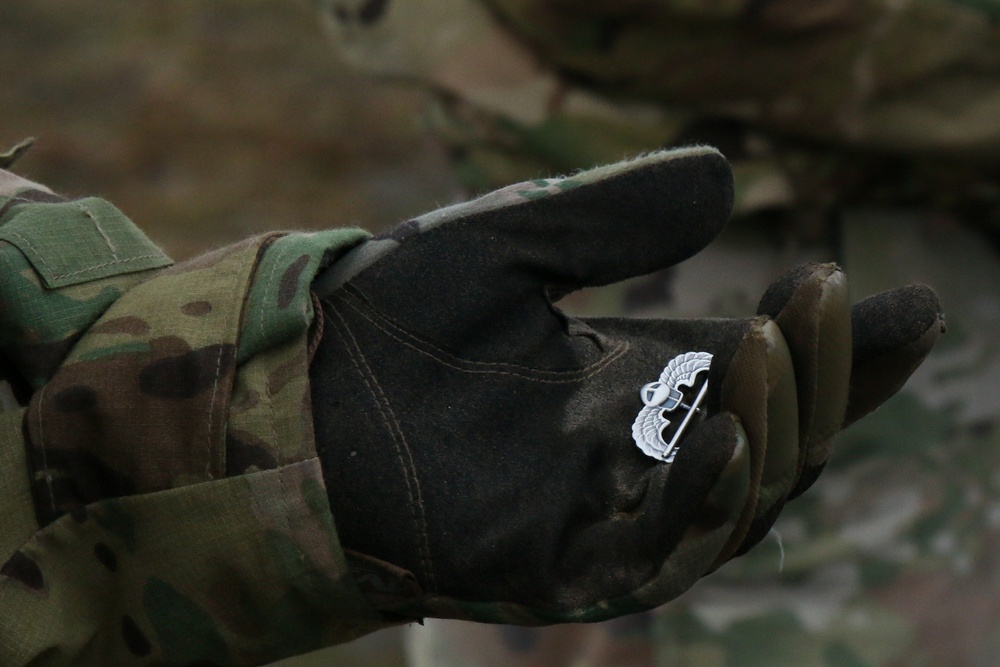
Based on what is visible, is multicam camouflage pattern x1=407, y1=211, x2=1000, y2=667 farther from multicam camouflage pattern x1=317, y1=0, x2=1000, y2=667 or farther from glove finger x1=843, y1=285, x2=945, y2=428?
glove finger x1=843, y1=285, x2=945, y2=428

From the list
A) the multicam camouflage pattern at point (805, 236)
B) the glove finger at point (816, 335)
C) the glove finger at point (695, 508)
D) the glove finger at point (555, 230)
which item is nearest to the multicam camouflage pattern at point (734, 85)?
the multicam camouflage pattern at point (805, 236)

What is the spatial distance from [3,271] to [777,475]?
21.7 inches

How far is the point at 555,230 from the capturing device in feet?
2.80

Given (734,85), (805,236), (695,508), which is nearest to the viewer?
(695,508)

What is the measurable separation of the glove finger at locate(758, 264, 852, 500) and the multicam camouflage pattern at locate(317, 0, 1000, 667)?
0.68 meters

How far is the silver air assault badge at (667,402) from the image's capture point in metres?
0.83

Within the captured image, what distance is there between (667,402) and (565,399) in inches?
3.0

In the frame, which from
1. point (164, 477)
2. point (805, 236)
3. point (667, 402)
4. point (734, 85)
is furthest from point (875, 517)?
point (164, 477)

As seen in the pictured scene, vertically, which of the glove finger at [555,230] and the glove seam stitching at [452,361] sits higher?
the glove finger at [555,230]

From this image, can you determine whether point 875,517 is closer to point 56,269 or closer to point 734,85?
point 734,85

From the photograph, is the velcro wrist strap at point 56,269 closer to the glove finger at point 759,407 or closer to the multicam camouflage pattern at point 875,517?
the glove finger at point 759,407

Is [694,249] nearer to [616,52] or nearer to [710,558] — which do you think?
[710,558]

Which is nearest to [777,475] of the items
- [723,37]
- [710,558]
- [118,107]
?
[710,558]

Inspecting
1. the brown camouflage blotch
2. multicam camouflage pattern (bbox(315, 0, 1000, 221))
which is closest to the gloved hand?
the brown camouflage blotch
